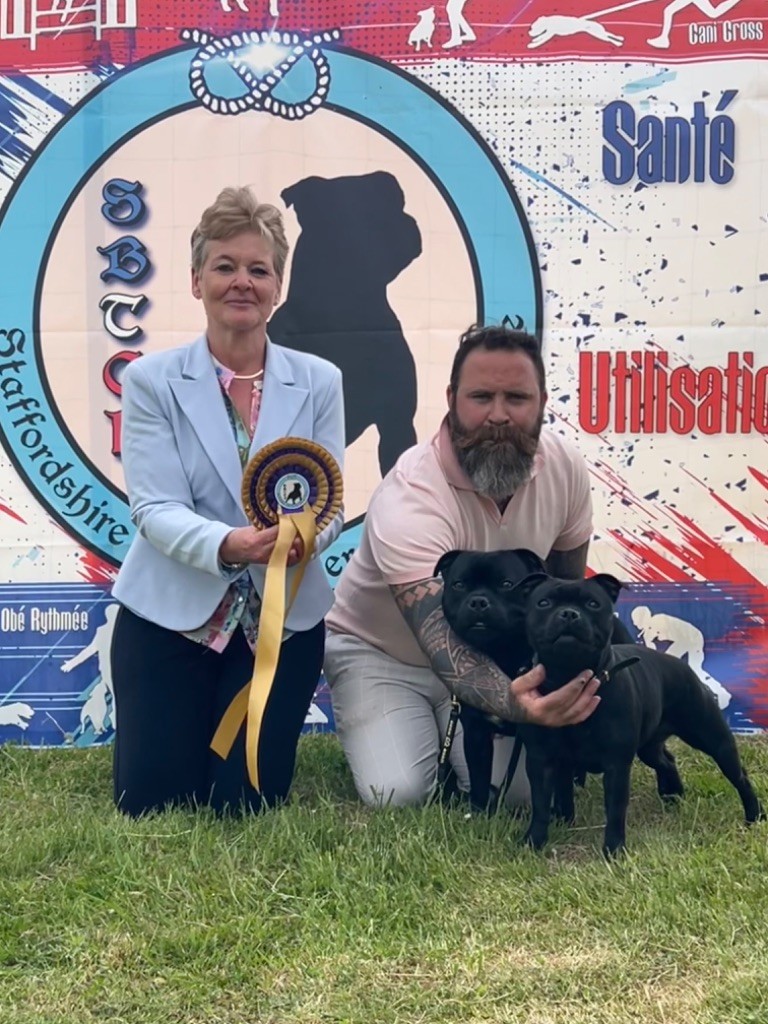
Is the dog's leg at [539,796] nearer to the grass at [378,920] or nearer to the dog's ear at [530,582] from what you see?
the grass at [378,920]

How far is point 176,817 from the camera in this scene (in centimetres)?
A: 302

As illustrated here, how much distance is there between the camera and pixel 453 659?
283 cm

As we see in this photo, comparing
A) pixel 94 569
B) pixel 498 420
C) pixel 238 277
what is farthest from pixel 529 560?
pixel 94 569

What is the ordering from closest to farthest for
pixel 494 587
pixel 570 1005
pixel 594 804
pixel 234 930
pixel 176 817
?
pixel 570 1005 < pixel 234 930 < pixel 494 587 < pixel 176 817 < pixel 594 804

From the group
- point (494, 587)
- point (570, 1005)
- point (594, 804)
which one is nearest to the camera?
point (570, 1005)

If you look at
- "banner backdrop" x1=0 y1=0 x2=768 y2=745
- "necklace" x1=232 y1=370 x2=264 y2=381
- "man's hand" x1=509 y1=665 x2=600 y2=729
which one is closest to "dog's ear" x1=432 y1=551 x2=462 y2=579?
"man's hand" x1=509 y1=665 x2=600 y2=729

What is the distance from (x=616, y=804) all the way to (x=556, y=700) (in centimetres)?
35

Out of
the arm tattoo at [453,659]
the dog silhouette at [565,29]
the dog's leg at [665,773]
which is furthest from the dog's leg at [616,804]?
the dog silhouette at [565,29]

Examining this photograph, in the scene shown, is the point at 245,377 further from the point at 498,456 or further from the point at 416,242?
the point at 416,242

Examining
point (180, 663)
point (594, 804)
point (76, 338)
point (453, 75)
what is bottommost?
point (594, 804)

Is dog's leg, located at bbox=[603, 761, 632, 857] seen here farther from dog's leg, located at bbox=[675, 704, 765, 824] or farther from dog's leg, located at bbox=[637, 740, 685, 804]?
dog's leg, located at bbox=[637, 740, 685, 804]

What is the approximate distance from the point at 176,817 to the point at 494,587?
101 cm

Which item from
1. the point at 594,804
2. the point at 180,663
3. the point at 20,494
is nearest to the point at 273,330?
the point at 20,494

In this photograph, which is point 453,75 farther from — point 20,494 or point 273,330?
point 20,494
